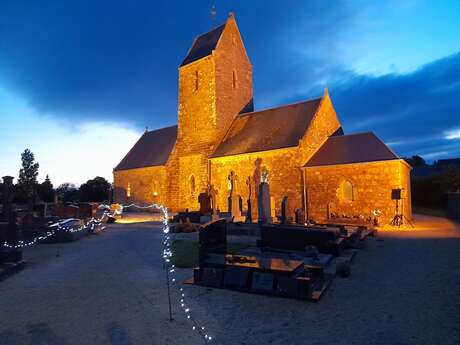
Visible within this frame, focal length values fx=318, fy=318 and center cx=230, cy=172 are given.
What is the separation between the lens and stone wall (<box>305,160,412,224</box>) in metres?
17.5

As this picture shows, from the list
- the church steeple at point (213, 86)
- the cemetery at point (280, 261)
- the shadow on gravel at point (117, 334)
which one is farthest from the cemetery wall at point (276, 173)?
the shadow on gravel at point (117, 334)

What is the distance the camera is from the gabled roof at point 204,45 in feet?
87.8

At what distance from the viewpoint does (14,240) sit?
9602 mm

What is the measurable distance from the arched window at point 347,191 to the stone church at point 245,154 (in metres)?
0.06

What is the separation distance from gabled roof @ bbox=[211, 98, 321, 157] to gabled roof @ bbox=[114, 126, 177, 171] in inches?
291

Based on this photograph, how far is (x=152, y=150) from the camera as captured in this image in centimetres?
3216

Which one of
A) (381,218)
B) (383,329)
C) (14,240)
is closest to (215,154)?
(381,218)

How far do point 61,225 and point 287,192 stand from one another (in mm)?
12920

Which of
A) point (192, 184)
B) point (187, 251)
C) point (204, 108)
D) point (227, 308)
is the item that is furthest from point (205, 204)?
point (227, 308)

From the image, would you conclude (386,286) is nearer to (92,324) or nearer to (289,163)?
(92,324)

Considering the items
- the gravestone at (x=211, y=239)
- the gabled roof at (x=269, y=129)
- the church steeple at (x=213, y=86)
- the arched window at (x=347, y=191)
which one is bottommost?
the gravestone at (x=211, y=239)

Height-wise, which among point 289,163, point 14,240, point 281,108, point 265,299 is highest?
point 281,108

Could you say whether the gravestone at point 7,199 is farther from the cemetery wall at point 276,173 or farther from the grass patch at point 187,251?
the cemetery wall at point 276,173

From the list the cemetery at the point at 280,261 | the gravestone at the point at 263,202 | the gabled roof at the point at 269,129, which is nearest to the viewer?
the cemetery at the point at 280,261
